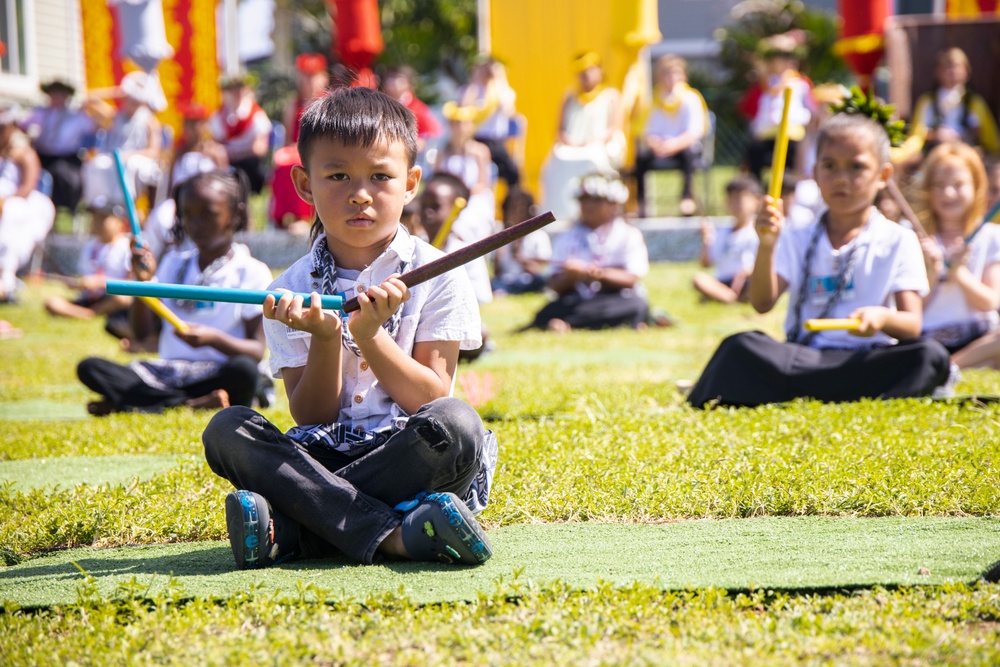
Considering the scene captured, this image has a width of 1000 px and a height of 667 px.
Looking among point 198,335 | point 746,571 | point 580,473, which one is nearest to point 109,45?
point 198,335

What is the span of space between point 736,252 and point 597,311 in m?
1.67

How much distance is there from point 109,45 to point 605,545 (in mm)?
11575

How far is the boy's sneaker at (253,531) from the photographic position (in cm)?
252

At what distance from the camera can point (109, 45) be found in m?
12.8

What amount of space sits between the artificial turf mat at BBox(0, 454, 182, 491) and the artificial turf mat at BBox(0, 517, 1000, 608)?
2.40 feet

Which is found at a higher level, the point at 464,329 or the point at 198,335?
the point at 464,329

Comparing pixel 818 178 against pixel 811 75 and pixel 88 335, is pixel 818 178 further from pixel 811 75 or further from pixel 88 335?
pixel 811 75

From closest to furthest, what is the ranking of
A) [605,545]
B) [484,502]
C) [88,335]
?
[605,545] → [484,502] → [88,335]

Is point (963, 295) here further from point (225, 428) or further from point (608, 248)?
point (225, 428)

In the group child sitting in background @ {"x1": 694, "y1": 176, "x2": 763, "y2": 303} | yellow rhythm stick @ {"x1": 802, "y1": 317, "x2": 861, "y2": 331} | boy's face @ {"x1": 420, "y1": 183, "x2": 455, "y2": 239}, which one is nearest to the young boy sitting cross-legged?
yellow rhythm stick @ {"x1": 802, "y1": 317, "x2": 861, "y2": 331}

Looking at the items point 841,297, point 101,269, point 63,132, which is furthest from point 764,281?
point 63,132

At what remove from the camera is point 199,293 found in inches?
96.2

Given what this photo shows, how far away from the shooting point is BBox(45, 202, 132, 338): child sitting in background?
8.66m

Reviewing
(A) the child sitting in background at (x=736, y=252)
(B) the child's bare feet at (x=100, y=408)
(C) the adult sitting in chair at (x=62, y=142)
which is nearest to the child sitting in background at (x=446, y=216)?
(A) the child sitting in background at (x=736, y=252)
